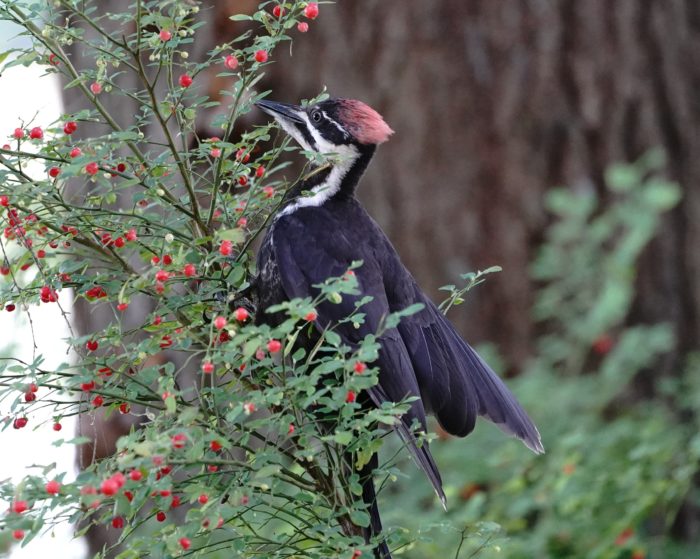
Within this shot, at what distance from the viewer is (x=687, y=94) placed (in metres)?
5.44

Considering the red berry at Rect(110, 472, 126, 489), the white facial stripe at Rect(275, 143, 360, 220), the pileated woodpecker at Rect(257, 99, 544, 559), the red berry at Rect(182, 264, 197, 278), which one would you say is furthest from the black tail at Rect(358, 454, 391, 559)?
the white facial stripe at Rect(275, 143, 360, 220)

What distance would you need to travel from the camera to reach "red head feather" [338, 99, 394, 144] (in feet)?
9.80

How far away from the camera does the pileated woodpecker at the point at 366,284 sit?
104 inches

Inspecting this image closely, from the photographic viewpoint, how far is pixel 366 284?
2.78 metres

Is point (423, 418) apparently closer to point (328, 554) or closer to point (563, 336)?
point (328, 554)

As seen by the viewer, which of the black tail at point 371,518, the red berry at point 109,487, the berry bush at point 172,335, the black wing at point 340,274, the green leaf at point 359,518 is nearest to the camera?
the red berry at point 109,487

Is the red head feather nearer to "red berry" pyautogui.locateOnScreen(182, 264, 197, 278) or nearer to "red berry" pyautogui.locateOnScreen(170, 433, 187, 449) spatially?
"red berry" pyautogui.locateOnScreen(182, 264, 197, 278)

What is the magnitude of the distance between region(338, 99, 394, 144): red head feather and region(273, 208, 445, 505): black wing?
0.86 feet

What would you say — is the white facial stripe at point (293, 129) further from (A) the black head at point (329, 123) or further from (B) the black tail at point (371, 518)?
(B) the black tail at point (371, 518)

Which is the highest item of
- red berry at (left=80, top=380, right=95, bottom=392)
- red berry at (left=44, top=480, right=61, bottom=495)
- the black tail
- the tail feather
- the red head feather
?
the red head feather

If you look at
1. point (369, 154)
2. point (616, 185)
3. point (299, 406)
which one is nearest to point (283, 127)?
point (369, 154)

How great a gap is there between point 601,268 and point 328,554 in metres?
3.09

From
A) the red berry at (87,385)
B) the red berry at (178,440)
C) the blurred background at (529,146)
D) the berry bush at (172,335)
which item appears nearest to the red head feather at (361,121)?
the berry bush at (172,335)

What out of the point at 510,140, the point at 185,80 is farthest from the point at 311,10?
the point at 510,140
